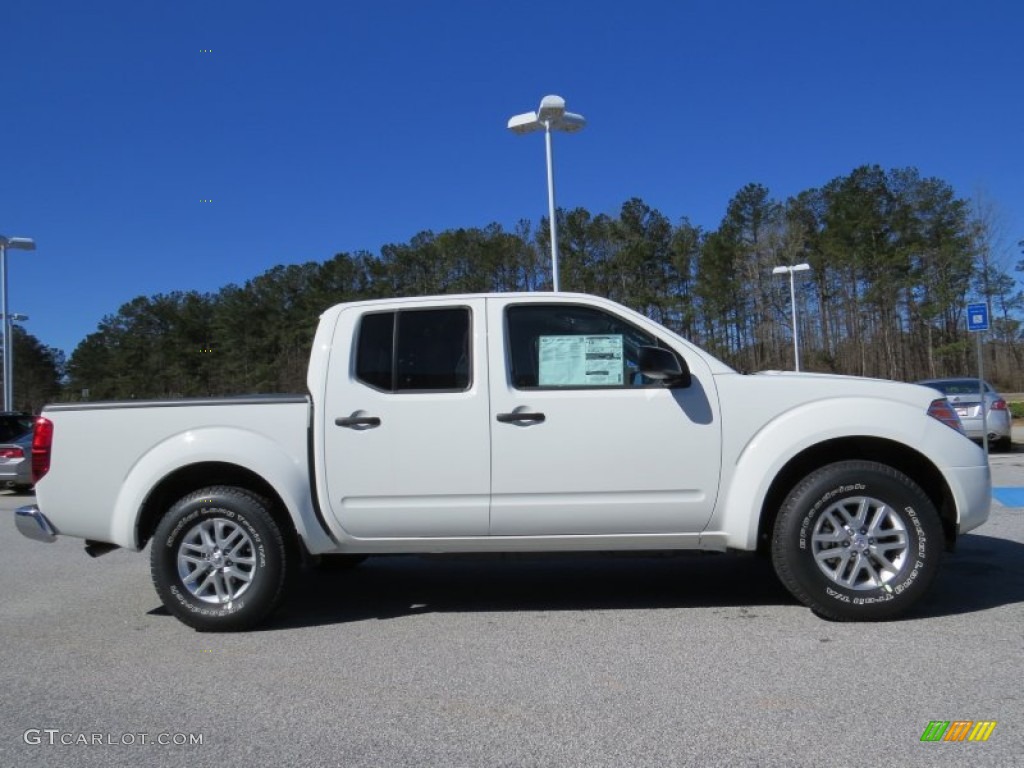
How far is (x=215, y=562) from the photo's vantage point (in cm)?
463

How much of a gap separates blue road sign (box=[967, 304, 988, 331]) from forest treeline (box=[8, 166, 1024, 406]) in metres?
30.5

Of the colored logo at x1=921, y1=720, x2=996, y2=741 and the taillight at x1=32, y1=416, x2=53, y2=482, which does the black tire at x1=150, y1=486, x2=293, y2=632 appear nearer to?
the taillight at x1=32, y1=416, x2=53, y2=482

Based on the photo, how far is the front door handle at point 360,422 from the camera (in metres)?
4.54

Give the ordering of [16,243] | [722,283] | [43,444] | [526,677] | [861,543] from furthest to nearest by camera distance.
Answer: [722,283] < [16,243] < [43,444] < [861,543] < [526,677]

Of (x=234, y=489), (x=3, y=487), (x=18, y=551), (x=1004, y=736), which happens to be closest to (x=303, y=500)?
(x=234, y=489)

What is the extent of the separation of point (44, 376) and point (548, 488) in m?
59.0

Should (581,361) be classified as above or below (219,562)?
above

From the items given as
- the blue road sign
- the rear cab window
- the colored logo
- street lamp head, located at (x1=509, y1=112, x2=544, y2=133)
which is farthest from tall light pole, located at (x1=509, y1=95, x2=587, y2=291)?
the colored logo

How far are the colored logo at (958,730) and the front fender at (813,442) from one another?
1434 mm

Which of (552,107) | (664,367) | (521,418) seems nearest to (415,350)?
(521,418)

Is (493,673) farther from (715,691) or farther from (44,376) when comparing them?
(44,376)

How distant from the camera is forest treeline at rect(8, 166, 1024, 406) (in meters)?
46.2

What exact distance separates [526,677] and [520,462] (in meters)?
1.20

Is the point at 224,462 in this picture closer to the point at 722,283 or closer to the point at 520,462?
the point at 520,462
